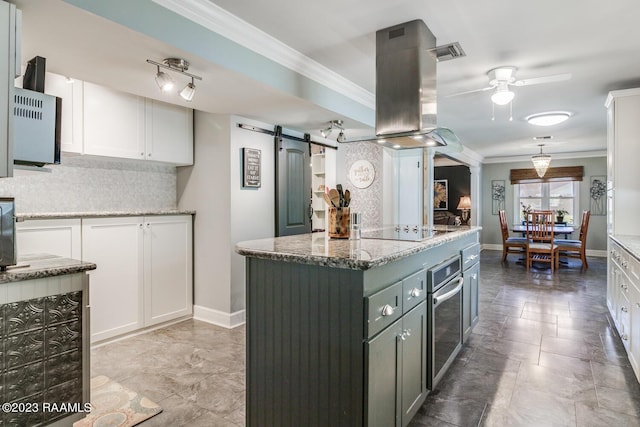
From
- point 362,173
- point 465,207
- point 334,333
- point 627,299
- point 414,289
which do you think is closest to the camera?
point 334,333

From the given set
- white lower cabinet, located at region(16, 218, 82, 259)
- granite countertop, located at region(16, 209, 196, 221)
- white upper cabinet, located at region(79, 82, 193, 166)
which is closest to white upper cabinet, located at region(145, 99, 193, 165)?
white upper cabinet, located at region(79, 82, 193, 166)

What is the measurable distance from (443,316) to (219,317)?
2.25 m

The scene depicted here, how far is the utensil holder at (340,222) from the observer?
2.28m

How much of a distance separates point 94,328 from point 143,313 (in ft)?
1.38

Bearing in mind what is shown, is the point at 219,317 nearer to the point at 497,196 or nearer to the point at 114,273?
the point at 114,273

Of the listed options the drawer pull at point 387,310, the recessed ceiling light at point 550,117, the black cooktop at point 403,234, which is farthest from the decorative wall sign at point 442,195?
the drawer pull at point 387,310

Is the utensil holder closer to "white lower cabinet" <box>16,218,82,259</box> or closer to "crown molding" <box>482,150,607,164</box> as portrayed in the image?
"white lower cabinet" <box>16,218,82,259</box>

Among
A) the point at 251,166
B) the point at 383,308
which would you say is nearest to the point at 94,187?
the point at 251,166

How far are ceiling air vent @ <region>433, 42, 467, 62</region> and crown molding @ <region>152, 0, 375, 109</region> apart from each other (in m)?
0.99

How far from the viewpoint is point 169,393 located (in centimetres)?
229

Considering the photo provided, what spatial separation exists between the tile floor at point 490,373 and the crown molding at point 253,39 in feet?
7.41

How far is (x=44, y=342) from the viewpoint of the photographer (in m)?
1.76

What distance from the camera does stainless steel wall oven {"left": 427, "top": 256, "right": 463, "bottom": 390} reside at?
2082 millimetres

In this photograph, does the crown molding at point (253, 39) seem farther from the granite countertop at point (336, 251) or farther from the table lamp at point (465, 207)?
the table lamp at point (465, 207)
